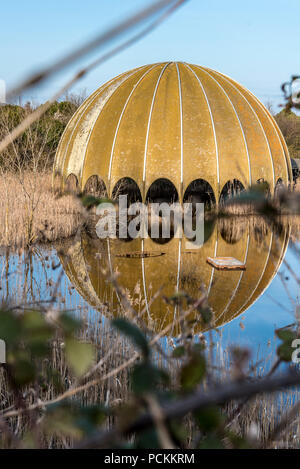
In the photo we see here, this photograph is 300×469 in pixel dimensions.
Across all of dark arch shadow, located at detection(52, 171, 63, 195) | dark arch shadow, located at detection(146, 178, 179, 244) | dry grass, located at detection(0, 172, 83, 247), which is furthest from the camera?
dark arch shadow, located at detection(146, 178, 179, 244)

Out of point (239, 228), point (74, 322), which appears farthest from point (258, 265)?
point (74, 322)

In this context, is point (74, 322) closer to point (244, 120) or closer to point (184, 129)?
point (184, 129)

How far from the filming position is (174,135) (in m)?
12.5

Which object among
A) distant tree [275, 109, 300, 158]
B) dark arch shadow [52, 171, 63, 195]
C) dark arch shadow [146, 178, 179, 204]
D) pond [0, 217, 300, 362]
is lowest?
pond [0, 217, 300, 362]

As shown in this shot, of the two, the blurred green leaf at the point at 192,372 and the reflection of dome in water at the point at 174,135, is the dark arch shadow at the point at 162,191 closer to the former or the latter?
the reflection of dome in water at the point at 174,135

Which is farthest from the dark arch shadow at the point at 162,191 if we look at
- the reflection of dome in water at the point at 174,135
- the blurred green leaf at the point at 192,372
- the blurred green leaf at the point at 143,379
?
the blurred green leaf at the point at 143,379

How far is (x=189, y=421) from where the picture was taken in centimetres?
282

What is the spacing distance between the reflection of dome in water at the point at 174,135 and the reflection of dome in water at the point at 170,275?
2866mm

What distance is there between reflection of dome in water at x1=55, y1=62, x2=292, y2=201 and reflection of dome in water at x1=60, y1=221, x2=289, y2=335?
2.87 m

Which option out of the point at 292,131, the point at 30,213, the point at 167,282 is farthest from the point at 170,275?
the point at 292,131

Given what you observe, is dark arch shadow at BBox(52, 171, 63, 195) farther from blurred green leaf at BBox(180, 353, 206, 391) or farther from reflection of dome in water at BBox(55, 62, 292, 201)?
reflection of dome in water at BBox(55, 62, 292, 201)

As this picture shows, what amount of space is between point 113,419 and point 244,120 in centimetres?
1177

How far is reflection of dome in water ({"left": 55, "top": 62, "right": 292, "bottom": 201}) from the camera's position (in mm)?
12375

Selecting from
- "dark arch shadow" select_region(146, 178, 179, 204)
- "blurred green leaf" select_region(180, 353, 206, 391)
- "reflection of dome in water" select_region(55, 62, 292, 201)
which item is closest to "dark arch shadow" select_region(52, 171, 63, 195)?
"blurred green leaf" select_region(180, 353, 206, 391)
